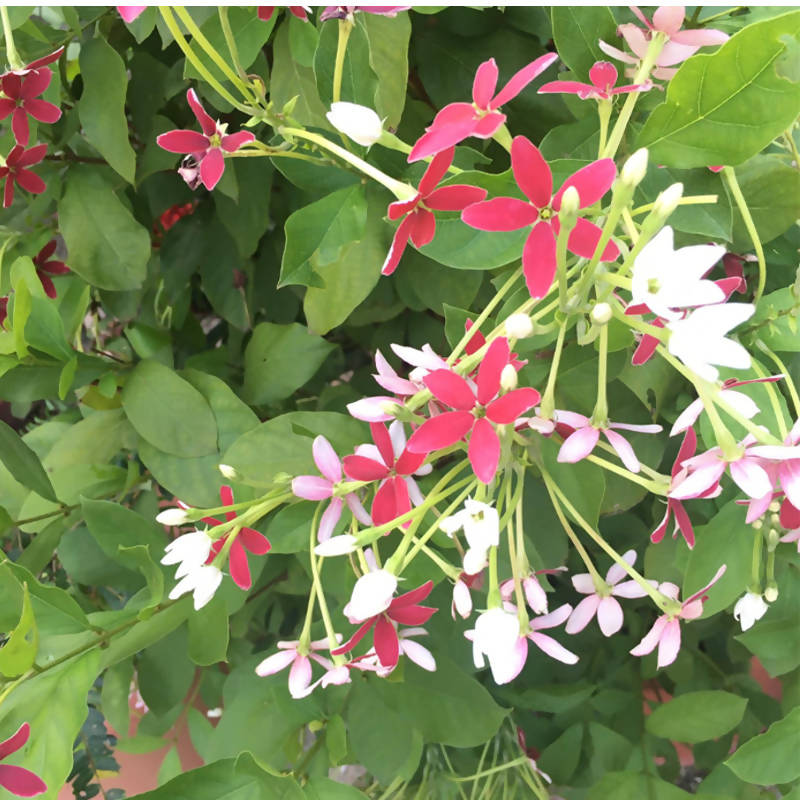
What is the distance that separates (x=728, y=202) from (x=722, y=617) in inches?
12.3

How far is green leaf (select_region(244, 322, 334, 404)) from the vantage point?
38cm

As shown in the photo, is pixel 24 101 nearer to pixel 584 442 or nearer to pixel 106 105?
pixel 106 105

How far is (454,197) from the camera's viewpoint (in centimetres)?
20

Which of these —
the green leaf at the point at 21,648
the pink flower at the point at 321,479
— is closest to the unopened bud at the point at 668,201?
the pink flower at the point at 321,479

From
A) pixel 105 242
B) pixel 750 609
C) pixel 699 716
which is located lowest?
pixel 699 716

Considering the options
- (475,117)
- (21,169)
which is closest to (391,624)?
(475,117)

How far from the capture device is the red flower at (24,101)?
29cm

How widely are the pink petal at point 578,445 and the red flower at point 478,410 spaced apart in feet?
0.13

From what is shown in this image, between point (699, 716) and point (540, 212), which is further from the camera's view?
point (699, 716)

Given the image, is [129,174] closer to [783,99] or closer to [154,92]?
[154,92]

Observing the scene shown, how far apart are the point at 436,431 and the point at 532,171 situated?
6 centimetres

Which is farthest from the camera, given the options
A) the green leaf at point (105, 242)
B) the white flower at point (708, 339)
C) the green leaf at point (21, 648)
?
the green leaf at point (105, 242)

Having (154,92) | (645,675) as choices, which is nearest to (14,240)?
(154,92)

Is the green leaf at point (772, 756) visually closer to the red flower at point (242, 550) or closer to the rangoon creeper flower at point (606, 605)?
the rangoon creeper flower at point (606, 605)
